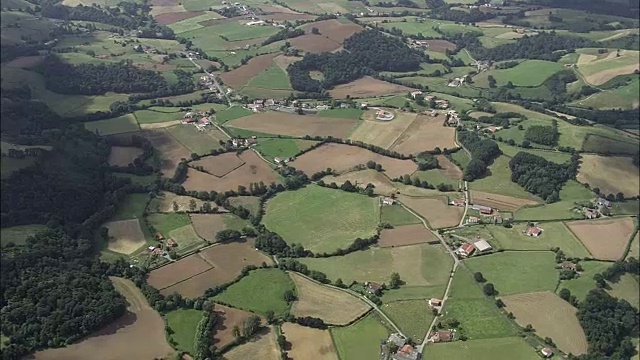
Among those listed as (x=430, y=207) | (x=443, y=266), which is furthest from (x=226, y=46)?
(x=443, y=266)

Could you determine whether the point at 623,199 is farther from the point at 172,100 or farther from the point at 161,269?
the point at 172,100

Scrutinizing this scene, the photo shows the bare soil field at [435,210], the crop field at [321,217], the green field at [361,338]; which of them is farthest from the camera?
the bare soil field at [435,210]

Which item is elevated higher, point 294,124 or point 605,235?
point 605,235

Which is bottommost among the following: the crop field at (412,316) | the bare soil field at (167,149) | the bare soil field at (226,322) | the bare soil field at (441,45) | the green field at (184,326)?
the bare soil field at (167,149)

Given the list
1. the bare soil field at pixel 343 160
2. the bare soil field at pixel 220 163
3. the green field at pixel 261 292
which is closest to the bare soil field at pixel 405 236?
the green field at pixel 261 292

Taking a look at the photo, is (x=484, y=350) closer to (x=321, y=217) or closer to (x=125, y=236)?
(x=321, y=217)

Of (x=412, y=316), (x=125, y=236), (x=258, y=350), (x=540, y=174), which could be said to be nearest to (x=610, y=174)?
(x=540, y=174)

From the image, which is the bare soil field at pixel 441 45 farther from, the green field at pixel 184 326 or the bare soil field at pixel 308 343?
the green field at pixel 184 326
